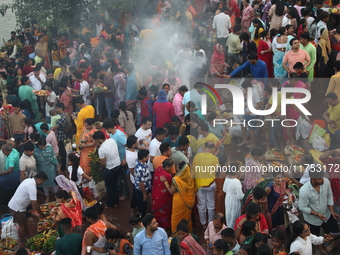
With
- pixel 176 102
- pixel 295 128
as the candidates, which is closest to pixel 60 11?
pixel 176 102

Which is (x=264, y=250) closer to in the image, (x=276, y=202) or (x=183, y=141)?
(x=276, y=202)

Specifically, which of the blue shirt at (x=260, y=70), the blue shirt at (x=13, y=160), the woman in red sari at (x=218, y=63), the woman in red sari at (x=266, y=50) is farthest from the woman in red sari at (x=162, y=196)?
the woman in red sari at (x=218, y=63)

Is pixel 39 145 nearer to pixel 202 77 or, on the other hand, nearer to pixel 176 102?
pixel 176 102

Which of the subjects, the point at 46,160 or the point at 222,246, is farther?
the point at 46,160

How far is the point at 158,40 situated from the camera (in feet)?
43.7

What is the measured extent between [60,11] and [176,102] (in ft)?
22.5

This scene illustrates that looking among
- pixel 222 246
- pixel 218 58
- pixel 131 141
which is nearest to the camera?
pixel 222 246

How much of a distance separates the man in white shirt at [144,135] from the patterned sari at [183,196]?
1.31m

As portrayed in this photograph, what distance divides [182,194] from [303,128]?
273 cm

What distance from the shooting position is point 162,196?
7082mm

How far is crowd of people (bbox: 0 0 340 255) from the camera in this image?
6094 mm

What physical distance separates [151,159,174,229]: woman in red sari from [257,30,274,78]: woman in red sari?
14.7 ft

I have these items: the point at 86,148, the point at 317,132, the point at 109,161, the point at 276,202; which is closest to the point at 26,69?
the point at 86,148

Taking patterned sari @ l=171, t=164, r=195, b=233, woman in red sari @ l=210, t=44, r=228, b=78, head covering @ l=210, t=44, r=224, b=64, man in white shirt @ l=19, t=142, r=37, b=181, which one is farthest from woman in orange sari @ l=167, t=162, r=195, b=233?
head covering @ l=210, t=44, r=224, b=64
